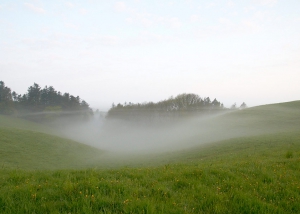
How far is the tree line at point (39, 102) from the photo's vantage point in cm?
7381

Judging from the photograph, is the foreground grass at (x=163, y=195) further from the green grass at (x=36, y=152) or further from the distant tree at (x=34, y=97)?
the distant tree at (x=34, y=97)

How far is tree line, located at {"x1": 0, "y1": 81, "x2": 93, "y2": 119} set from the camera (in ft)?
242

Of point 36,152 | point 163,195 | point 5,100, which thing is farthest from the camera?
point 5,100

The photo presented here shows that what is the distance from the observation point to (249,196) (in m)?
4.37

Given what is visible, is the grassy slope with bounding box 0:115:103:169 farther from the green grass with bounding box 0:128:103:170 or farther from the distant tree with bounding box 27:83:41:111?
the distant tree with bounding box 27:83:41:111

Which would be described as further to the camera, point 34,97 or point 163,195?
point 34,97

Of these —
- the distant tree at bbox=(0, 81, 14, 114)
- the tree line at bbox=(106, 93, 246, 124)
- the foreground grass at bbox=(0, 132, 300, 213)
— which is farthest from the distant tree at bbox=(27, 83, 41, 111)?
the foreground grass at bbox=(0, 132, 300, 213)

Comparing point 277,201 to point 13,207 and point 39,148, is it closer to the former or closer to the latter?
point 13,207

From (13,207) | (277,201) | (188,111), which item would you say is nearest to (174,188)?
(277,201)

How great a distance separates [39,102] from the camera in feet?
270

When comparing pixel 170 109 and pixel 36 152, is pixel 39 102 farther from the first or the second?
pixel 36 152

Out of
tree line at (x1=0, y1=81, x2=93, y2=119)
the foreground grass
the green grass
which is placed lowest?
the green grass

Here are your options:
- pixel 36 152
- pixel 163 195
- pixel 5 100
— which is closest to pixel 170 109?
pixel 5 100

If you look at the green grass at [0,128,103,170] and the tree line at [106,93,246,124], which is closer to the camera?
the green grass at [0,128,103,170]
